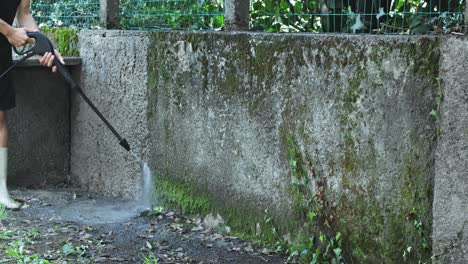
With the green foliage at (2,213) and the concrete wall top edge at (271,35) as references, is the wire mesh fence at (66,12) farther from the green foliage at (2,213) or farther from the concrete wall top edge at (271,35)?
the green foliage at (2,213)

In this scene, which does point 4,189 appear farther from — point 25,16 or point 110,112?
point 25,16

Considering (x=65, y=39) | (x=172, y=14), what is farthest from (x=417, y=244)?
(x=65, y=39)

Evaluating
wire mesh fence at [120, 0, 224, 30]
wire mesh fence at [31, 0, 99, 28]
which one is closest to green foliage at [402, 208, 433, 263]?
wire mesh fence at [120, 0, 224, 30]

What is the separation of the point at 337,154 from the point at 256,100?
75 centimetres

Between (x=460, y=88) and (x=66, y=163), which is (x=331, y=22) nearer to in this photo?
(x=460, y=88)

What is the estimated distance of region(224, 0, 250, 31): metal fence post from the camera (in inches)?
209

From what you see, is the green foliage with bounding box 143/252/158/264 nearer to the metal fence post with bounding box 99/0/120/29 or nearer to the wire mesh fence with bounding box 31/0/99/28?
the metal fence post with bounding box 99/0/120/29

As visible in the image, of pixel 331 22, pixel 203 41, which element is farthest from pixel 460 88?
pixel 203 41

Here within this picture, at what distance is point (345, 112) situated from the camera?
14.4ft

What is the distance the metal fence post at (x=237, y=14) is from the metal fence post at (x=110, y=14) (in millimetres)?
1539

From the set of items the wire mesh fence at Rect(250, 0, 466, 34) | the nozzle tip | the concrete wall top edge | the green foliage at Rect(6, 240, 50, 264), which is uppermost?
the wire mesh fence at Rect(250, 0, 466, 34)

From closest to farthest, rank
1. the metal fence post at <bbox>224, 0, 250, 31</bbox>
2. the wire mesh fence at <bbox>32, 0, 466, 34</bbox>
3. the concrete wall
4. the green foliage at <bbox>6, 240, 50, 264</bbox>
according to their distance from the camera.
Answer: the concrete wall, the wire mesh fence at <bbox>32, 0, 466, 34</bbox>, the green foliage at <bbox>6, 240, 50, 264</bbox>, the metal fence post at <bbox>224, 0, 250, 31</bbox>

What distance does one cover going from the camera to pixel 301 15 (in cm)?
501

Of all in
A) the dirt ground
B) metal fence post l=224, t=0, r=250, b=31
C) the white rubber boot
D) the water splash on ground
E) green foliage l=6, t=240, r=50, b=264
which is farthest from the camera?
the water splash on ground
